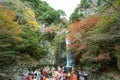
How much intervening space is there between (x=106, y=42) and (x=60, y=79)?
5639 mm

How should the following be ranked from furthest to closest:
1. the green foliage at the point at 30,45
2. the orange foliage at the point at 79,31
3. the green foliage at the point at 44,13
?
the green foliage at the point at 44,13, the green foliage at the point at 30,45, the orange foliage at the point at 79,31

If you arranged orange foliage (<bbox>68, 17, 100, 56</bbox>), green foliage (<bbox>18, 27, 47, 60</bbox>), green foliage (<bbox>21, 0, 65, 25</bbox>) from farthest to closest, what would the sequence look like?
green foliage (<bbox>21, 0, 65, 25</bbox>)
green foliage (<bbox>18, 27, 47, 60</bbox>)
orange foliage (<bbox>68, 17, 100, 56</bbox>)

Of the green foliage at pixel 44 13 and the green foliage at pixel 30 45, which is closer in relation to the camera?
the green foliage at pixel 30 45

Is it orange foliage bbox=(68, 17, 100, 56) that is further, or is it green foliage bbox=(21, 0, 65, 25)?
green foliage bbox=(21, 0, 65, 25)

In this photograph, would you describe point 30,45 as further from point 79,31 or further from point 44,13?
point 44,13

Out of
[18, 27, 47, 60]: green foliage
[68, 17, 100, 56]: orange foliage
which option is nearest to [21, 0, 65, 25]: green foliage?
[18, 27, 47, 60]: green foliage

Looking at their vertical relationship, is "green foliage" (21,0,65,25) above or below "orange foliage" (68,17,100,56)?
above

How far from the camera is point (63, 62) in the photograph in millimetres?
40156

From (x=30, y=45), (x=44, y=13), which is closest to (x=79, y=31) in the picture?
(x=30, y=45)

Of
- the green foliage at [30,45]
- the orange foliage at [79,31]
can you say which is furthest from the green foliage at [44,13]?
the orange foliage at [79,31]

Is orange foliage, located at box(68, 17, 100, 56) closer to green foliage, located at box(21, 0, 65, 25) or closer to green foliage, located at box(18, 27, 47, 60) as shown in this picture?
green foliage, located at box(18, 27, 47, 60)

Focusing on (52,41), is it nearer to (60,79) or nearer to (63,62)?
(63,62)

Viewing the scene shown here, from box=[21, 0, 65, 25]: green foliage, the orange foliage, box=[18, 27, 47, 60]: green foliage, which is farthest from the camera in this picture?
box=[21, 0, 65, 25]: green foliage

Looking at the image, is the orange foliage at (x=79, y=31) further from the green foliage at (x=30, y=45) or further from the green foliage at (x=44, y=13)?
the green foliage at (x=44, y=13)
